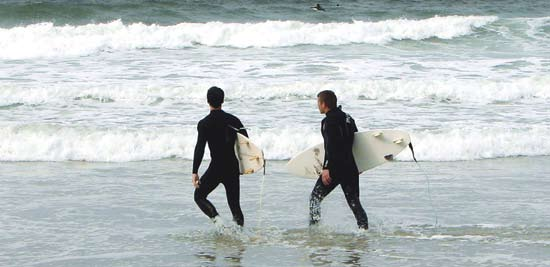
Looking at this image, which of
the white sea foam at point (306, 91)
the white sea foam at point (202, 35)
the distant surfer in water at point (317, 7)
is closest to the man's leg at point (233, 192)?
the white sea foam at point (306, 91)

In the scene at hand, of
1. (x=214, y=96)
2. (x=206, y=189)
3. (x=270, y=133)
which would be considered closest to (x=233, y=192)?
(x=206, y=189)

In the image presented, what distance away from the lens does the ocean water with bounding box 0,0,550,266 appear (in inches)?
313

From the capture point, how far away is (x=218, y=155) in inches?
312

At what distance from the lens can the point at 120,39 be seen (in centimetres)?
2322

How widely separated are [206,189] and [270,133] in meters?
4.95

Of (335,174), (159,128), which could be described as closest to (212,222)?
(335,174)

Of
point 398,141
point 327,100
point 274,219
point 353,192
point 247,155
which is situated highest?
point 327,100

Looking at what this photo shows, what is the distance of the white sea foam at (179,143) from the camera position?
12227mm

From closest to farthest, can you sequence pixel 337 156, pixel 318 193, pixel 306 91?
pixel 337 156, pixel 318 193, pixel 306 91

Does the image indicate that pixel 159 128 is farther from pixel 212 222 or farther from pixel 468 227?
pixel 468 227

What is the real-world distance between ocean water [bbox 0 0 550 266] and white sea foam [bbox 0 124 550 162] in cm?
3

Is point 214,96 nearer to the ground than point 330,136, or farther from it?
farther from it

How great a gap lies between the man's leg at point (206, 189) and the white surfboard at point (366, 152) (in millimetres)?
880

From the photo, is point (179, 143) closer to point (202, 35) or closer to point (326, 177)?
point (326, 177)
